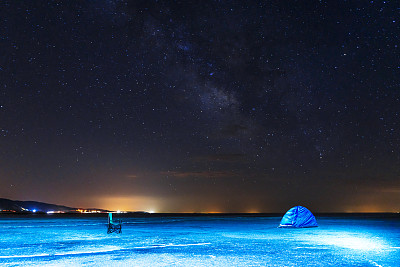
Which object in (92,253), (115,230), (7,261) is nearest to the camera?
(7,261)

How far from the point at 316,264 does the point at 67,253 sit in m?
8.30

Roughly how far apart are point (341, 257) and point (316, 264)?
86.4 inches

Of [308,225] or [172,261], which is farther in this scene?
[308,225]

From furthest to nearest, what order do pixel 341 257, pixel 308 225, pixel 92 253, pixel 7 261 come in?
pixel 308 225 < pixel 92 253 < pixel 341 257 < pixel 7 261

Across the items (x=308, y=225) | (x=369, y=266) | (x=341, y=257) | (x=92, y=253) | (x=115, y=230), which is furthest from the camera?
(x=308, y=225)

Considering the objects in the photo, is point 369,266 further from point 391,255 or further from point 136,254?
point 136,254

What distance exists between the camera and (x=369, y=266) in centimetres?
1142

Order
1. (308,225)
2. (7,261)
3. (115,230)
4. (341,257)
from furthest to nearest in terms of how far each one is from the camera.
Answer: (308,225)
(115,230)
(341,257)
(7,261)

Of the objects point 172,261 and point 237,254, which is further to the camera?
point 237,254

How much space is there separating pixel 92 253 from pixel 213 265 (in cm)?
510

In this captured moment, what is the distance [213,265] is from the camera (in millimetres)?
11461

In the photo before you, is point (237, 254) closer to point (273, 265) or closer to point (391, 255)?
point (273, 265)

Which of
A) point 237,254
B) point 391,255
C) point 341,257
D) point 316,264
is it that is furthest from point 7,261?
point 391,255

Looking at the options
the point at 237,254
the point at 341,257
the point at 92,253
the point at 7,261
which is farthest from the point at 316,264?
the point at 7,261
